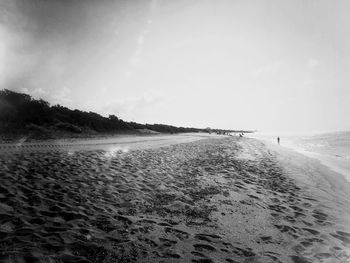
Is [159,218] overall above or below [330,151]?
above

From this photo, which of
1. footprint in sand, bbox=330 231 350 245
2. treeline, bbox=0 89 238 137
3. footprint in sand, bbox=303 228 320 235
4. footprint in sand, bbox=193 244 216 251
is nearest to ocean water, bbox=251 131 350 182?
footprint in sand, bbox=330 231 350 245

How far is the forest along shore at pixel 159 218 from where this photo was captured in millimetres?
5531

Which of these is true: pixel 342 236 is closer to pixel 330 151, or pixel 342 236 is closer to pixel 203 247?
pixel 203 247

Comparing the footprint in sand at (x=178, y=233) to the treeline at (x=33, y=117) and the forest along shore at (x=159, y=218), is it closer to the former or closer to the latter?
the forest along shore at (x=159, y=218)

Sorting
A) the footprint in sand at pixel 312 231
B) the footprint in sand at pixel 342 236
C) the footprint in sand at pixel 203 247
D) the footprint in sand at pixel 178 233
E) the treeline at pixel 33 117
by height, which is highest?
the treeline at pixel 33 117

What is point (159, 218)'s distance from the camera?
7.80 metres

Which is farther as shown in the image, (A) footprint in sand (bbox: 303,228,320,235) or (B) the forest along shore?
(A) footprint in sand (bbox: 303,228,320,235)

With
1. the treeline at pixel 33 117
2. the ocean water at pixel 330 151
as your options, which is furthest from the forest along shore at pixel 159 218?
the treeline at pixel 33 117

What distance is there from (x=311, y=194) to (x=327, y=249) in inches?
267

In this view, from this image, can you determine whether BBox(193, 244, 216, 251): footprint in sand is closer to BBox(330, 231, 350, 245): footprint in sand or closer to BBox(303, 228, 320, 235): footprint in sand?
BBox(303, 228, 320, 235): footprint in sand

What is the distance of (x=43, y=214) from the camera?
694cm

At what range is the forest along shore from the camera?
5531 millimetres

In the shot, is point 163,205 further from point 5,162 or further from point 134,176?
point 5,162

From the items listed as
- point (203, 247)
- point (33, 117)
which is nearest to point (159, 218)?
point (203, 247)
